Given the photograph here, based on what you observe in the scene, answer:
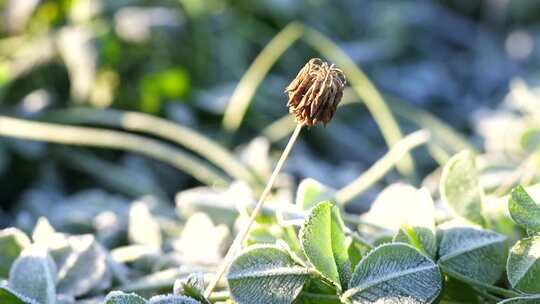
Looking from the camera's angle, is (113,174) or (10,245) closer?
(10,245)

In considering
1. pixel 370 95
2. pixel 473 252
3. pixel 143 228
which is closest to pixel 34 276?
pixel 143 228

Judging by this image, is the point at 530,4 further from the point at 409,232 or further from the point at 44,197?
the point at 409,232

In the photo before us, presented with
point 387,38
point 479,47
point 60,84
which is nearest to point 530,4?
point 479,47

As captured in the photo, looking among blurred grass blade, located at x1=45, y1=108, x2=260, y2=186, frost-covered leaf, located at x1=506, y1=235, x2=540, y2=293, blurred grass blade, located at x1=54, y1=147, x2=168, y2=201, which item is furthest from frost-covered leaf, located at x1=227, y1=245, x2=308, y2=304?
blurred grass blade, located at x1=54, y1=147, x2=168, y2=201

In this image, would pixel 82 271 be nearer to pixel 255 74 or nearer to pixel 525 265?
pixel 525 265

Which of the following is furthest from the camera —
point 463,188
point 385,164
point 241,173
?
Answer: point 241,173

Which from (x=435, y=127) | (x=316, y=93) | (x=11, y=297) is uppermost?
(x=435, y=127)

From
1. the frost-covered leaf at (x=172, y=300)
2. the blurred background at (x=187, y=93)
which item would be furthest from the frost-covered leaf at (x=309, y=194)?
the blurred background at (x=187, y=93)
